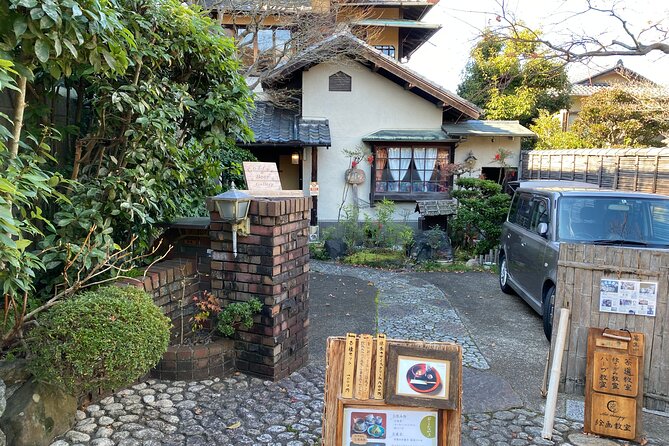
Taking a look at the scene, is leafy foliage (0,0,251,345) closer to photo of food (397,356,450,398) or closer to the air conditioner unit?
photo of food (397,356,450,398)

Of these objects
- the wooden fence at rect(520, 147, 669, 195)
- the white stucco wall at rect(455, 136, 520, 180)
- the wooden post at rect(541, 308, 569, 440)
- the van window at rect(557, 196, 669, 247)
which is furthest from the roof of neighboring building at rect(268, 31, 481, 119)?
the wooden post at rect(541, 308, 569, 440)

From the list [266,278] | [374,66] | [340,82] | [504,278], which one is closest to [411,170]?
[374,66]

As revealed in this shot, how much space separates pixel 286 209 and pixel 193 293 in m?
1.39

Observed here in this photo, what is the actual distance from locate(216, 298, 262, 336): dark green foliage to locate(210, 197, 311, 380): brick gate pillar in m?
0.07

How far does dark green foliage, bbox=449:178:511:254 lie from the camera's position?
1035 cm

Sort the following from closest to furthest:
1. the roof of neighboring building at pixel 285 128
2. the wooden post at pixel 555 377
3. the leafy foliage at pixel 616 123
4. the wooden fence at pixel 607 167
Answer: the wooden post at pixel 555 377 → the wooden fence at pixel 607 167 → the roof of neighboring building at pixel 285 128 → the leafy foliage at pixel 616 123

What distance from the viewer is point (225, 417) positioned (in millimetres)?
3541

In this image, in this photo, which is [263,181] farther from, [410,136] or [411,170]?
[411,170]

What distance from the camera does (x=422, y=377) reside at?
2.62 m

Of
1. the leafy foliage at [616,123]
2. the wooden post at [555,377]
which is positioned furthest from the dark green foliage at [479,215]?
the leafy foliage at [616,123]

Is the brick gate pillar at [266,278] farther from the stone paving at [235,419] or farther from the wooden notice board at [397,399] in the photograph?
the wooden notice board at [397,399]

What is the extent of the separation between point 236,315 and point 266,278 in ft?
1.34

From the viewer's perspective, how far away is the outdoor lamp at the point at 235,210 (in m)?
3.90

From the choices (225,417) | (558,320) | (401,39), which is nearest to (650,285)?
(558,320)
